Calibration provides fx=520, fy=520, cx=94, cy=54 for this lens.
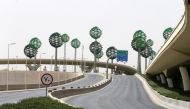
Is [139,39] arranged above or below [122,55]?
above

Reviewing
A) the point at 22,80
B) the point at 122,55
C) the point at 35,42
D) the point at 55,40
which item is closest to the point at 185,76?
the point at 22,80

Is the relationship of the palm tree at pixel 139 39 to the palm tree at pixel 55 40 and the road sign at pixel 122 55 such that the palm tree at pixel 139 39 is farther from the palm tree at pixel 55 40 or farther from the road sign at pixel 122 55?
the palm tree at pixel 55 40

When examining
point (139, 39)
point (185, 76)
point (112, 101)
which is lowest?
point (112, 101)

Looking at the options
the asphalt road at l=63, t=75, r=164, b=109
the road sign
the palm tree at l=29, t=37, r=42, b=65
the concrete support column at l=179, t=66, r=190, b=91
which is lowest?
the asphalt road at l=63, t=75, r=164, b=109

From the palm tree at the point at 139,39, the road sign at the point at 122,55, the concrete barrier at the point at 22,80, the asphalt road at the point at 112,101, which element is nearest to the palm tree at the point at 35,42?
the concrete barrier at the point at 22,80

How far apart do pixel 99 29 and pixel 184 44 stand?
5334 inches

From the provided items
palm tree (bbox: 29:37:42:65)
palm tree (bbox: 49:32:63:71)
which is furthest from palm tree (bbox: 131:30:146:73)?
palm tree (bbox: 29:37:42:65)

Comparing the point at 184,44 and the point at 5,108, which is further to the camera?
the point at 184,44

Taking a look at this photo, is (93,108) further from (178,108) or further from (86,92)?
(86,92)

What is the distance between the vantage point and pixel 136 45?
6831 inches

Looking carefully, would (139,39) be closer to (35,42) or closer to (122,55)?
(122,55)

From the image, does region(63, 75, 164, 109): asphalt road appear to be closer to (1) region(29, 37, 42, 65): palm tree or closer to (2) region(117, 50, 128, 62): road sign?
(2) region(117, 50, 128, 62): road sign

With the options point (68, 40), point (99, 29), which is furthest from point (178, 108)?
point (68, 40)

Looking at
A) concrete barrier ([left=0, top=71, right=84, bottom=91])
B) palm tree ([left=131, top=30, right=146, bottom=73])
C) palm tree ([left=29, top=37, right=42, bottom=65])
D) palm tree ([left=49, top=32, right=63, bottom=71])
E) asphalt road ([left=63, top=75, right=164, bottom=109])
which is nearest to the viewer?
asphalt road ([left=63, top=75, right=164, bottom=109])
